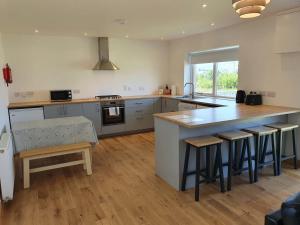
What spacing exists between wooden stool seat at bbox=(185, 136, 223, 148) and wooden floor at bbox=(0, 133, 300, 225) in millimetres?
658

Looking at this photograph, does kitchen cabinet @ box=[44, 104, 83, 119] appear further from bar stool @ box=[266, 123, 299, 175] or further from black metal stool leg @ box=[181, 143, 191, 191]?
bar stool @ box=[266, 123, 299, 175]

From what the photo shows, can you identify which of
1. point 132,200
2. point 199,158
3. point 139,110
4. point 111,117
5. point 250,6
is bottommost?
point 132,200

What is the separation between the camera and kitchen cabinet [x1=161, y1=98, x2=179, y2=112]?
5384mm

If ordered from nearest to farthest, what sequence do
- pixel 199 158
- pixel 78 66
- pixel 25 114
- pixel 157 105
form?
pixel 199 158, pixel 25 114, pixel 78 66, pixel 157 105

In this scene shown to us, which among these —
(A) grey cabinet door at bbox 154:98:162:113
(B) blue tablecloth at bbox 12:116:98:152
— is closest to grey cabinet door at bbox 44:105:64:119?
(B) blue tablecloth at bbox 12:116:98:152

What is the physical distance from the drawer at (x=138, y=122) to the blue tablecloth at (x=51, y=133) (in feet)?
6.60

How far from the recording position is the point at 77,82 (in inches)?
213

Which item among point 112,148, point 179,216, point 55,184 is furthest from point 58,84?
point 179,216

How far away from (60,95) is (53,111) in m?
0.47

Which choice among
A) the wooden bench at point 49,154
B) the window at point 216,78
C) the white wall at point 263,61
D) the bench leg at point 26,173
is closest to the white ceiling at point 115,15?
the white wall at point 263,61

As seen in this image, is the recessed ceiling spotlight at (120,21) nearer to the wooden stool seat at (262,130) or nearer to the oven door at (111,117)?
the oven door at (111,117)

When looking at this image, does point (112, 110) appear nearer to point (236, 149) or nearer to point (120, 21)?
point (120, 21)

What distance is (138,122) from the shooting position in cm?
567

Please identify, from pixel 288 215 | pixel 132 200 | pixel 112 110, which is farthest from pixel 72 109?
pixel 288 215
